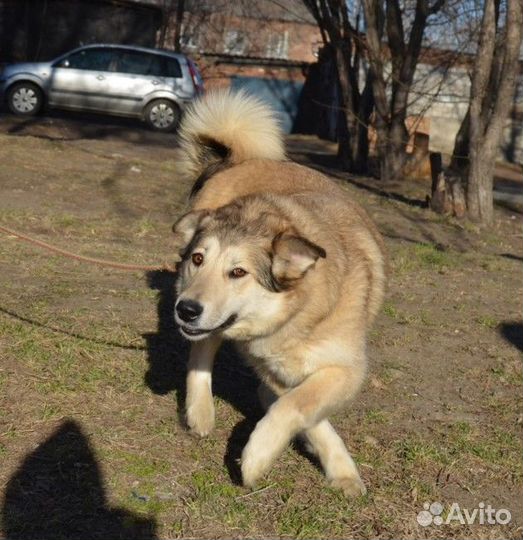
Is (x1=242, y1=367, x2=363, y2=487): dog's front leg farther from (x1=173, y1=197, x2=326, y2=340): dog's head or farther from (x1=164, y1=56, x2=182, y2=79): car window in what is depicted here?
(x1=164, y1=56, x2=182, y2=79): car window

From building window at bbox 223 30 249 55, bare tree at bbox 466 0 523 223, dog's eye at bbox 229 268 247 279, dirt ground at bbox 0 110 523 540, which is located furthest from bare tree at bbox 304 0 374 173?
building window at bbox 223 30 249 55

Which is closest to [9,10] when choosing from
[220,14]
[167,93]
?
[220,14]

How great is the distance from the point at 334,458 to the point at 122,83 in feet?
61.0

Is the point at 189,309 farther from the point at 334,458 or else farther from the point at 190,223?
the point at 334,458

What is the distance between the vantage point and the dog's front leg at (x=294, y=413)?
3.63m

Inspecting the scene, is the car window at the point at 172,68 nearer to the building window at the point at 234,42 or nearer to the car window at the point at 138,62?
the car window at the point at 138,62

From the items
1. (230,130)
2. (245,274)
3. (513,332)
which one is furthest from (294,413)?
(513,332)

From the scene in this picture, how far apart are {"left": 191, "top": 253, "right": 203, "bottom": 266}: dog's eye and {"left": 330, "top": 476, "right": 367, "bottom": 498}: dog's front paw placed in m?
1.13

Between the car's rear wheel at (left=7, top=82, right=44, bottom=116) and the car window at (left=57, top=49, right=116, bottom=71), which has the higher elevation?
the car window at (left=57, top=49, right=116, bottom=71)

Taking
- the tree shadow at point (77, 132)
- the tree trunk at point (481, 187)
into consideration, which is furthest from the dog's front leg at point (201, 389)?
the tree shadow at point (77, 132)

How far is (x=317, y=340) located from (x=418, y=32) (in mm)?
11260

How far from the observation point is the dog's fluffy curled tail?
5.34m

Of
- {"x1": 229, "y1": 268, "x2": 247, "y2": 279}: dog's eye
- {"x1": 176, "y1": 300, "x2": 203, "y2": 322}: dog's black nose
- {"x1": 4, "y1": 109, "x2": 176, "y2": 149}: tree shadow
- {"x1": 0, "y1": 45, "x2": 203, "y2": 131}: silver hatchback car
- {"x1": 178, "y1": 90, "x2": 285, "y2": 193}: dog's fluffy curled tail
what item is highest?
{"x1": 178, "y1": 90, "x2": 285, "y2": 193}: dog's fluffy curled tail

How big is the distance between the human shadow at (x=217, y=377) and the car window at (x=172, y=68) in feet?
53.0
